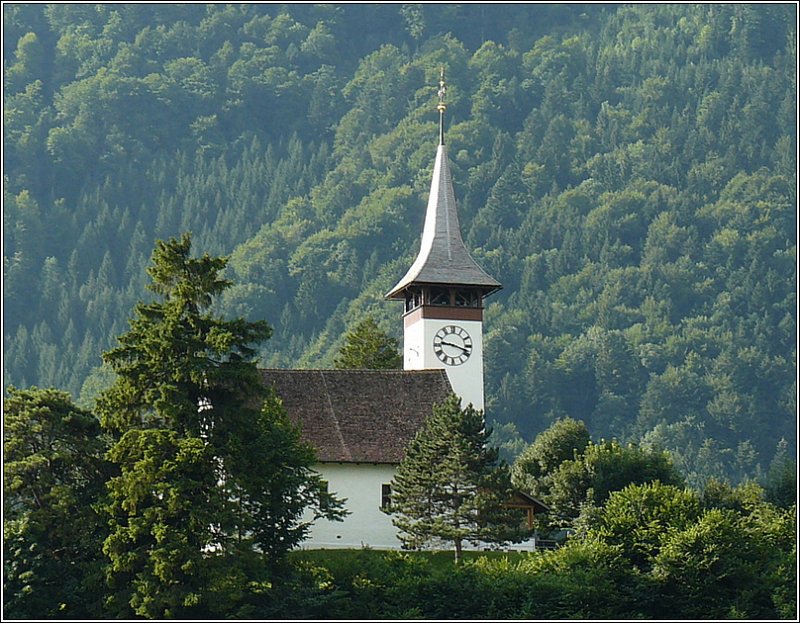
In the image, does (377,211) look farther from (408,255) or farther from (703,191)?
(703,191)

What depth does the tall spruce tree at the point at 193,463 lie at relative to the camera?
177ft

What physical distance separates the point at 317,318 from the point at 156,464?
403ft

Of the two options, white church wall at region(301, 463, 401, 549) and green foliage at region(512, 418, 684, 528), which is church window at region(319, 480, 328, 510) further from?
green foliage at region(512, 418, 684, 528)

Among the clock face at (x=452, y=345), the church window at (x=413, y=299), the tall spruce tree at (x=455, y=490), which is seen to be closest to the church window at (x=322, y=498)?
the tall spruce tree at (x=455, y=490)

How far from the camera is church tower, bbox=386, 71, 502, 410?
74.6 m

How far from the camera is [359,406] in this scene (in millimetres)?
68438

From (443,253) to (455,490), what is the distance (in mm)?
19103

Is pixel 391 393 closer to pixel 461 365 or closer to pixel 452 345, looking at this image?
pixel 461 365

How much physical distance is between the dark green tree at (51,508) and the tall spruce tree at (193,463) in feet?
2.77

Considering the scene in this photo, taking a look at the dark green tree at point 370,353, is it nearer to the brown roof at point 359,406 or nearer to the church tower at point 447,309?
the church tower at point 447,309

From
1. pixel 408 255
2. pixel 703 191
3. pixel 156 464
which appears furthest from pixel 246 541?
pixel 703 191


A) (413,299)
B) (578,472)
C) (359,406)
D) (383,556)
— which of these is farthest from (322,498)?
(413,299)


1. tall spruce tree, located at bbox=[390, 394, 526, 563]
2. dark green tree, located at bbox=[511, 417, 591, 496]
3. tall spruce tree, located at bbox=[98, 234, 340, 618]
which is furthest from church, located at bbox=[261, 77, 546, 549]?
tall spruce tree, located at bbox=[98, 234, 340, 618]

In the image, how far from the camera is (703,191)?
647 feet
